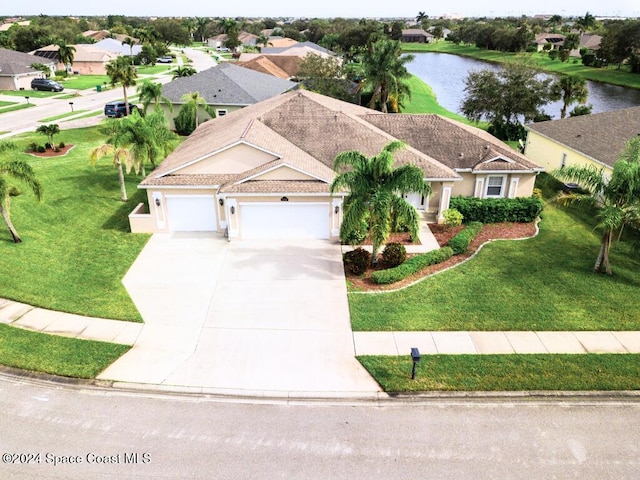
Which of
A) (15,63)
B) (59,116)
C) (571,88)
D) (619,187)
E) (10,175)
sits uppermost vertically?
(15,63)

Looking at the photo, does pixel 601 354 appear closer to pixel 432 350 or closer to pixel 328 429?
pixel 432 350

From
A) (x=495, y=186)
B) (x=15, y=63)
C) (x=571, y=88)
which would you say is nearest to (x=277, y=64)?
(x=15, y=63)

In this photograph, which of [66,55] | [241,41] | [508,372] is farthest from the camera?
[241,41]

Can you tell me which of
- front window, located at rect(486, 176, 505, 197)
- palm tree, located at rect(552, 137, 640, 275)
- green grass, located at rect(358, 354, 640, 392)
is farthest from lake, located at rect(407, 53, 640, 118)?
green grass, located at rect(358, 354, 640, 392)

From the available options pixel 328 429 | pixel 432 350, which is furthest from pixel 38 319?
pixel 432 350

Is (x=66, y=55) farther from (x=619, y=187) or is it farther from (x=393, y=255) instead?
(x=619, y=187)

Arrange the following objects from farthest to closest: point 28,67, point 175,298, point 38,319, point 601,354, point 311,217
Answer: point 28,67 < point 311,217 < point 175,298 < point 38,319 < point 601,354

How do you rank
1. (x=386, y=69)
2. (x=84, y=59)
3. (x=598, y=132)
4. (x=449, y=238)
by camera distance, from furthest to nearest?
(x=84, y=59) < (x=386, y=69) < (x=598, y=132) < (x=449, y=238)
